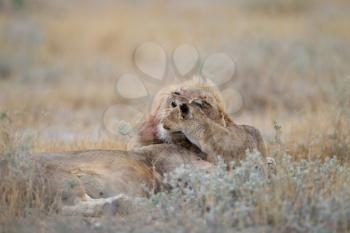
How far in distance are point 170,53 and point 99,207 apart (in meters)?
9.57

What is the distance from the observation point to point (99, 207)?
523 cm

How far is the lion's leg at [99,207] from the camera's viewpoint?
205 inches

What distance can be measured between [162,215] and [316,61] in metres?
8.37

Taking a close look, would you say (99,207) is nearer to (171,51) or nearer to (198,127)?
(198,127)

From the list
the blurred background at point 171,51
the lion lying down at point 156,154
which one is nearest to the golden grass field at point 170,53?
the blurred background at point 171,51

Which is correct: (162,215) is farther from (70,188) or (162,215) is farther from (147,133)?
(147,133)

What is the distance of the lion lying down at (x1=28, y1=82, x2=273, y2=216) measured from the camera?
530cm

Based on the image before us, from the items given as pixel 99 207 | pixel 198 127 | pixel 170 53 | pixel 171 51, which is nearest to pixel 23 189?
pixel 99 207

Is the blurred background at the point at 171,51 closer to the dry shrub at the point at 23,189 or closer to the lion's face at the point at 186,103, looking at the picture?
the lion's face at the point at 186,103

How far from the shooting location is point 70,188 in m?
5.26

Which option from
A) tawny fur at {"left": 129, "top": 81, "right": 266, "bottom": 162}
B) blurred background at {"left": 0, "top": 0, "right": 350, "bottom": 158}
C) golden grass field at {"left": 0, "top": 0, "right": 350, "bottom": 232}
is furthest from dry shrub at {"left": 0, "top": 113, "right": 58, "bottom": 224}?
tawny fur at {"left": 129, "top": 81, "right": 266, "bottom": 162}

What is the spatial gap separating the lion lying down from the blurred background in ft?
1.45

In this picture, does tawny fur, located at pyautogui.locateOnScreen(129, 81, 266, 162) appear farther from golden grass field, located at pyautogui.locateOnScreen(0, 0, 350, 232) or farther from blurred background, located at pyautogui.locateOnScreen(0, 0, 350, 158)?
golden grass field, located at pyautogui.locateOnScreen(0, 0, 350, 232)

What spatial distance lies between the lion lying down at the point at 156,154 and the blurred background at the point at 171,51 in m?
0.44
